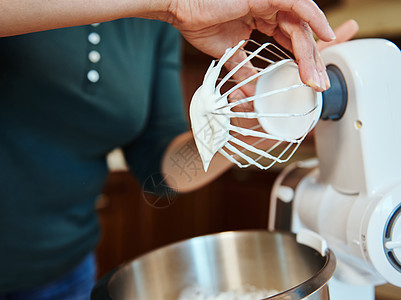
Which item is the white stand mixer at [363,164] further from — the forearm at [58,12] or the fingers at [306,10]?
the forearm at [58,12]

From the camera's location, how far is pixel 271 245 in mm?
571

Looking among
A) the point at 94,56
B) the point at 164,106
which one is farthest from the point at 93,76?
the point at 164,106

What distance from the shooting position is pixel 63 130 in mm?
753

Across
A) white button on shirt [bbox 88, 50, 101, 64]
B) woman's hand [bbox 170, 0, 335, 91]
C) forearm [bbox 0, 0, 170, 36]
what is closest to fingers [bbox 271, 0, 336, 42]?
woman's hand [bbox 170, 0, 335, 91]

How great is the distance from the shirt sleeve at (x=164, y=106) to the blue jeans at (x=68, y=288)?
220 mm

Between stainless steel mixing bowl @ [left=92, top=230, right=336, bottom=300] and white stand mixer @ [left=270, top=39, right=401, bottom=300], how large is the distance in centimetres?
5

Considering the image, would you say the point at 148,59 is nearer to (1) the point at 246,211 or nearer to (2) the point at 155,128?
(2) the point at 155,128

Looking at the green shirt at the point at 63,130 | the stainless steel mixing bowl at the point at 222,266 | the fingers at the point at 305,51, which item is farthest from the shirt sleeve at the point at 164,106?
the fingers at the point at 305,51

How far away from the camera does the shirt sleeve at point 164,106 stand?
0.87 m

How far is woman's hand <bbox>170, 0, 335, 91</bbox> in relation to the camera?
1.35 feet

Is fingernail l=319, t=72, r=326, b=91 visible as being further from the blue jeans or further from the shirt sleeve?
the blue jeans

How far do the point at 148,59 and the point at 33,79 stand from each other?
23 centimetres

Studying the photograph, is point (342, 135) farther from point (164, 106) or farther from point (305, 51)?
point (164, 106)

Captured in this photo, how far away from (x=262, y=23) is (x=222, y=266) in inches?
12.2
